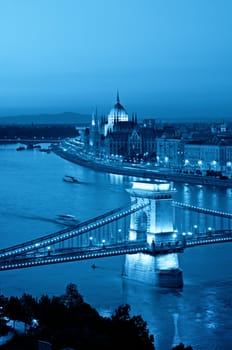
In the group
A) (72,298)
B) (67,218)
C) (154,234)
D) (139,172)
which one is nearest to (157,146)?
(139,172)

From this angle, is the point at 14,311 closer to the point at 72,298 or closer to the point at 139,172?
the point at 72,298

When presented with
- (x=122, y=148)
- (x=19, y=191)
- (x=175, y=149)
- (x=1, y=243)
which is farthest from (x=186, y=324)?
(x=122, y=148)

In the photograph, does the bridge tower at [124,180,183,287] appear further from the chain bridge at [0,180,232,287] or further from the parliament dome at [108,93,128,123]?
the parliament dome at [108,93,128,123]

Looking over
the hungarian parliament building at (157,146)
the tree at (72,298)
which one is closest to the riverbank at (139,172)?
the hungarian parliament building at (157,146)

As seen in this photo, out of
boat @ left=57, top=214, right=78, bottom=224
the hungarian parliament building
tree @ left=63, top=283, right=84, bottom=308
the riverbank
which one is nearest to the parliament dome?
the hungarian parliament building

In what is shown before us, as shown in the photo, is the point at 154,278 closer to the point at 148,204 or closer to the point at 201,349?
the point at 148,204

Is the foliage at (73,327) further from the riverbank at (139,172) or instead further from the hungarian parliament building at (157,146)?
the hungarian parliament building at (157,146)

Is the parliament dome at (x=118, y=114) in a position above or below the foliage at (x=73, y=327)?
above
